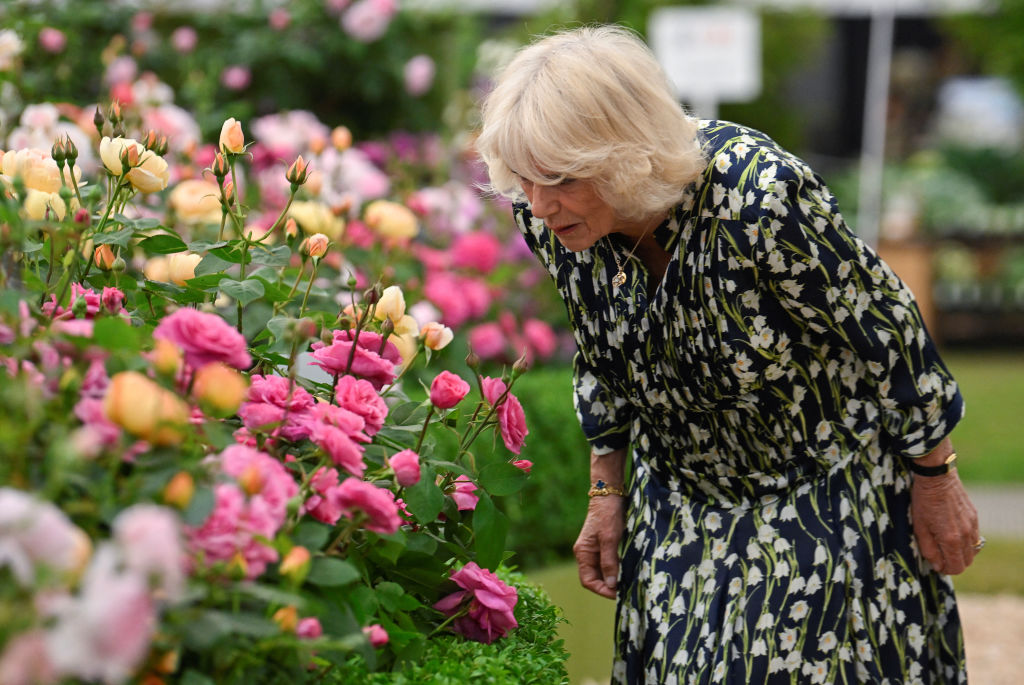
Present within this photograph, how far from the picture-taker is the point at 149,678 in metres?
1.07

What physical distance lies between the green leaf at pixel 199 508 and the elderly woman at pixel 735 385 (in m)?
0.84

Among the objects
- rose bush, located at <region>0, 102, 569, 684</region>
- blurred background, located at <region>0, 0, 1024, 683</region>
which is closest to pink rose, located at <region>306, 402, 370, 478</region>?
rose bush, located at <region>0, 102, 569, 684</region>

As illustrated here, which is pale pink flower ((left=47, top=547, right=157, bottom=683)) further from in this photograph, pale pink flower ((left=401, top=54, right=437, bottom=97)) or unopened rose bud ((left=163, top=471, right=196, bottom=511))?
pale pink flower ((left=401, top=54, right=437, bottom=97))

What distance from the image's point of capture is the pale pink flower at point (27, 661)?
2.87 ft

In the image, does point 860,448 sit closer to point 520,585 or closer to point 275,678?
point 520,585

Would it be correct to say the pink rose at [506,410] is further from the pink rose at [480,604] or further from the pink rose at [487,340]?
the pink rose at [487,340]

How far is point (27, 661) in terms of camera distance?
2.88 feet

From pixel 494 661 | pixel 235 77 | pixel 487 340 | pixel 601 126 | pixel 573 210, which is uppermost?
pixel 235 77

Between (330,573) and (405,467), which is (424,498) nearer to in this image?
(405,467)

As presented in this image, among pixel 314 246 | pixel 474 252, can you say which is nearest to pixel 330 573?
pixel 314 246

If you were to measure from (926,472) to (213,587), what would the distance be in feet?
4.29

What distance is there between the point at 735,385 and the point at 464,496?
510 millimetres

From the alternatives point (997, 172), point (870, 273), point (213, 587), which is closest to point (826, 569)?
point (870, 273)

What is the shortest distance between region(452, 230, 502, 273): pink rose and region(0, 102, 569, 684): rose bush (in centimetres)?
276
